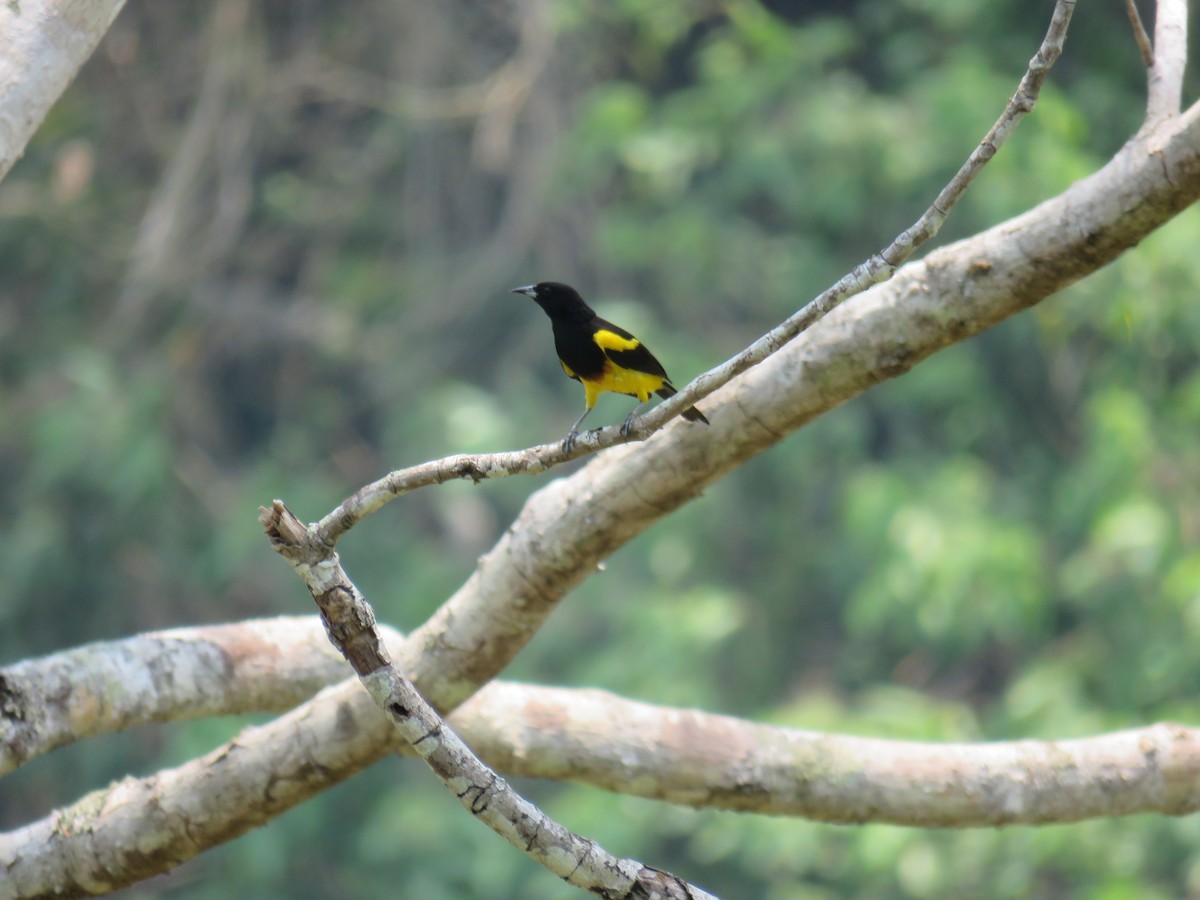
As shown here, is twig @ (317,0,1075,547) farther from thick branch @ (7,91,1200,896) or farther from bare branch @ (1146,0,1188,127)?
bare branch @ (1146,0,1188,127)

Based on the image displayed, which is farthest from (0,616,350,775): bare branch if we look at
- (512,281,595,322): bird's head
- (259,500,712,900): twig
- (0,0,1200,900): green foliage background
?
(0,0,1200,900): green foliage background

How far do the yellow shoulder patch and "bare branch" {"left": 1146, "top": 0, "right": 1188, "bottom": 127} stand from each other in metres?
1.36

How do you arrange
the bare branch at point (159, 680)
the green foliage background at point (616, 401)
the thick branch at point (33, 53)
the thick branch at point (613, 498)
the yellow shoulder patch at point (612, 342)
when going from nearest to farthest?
the thick branch at point (613, 498), the thick branch at point (33, 53), the bare branch at point (159, 680), the yellow shoulder patch at point (612, 342), the green foliage background at point (616, 401)

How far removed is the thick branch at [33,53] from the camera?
2992 millimetres

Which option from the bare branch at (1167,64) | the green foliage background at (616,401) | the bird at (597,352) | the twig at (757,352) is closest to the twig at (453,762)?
the twig at (757,352)

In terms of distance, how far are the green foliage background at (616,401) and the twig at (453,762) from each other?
19.5 feet

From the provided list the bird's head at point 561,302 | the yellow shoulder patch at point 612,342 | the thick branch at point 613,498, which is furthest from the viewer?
the bird's head at point 561,302

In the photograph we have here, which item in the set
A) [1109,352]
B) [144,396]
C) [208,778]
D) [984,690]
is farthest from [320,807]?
[208,778]

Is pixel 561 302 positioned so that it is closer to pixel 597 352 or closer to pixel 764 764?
pixel 597 352

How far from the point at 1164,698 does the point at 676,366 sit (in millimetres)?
4231

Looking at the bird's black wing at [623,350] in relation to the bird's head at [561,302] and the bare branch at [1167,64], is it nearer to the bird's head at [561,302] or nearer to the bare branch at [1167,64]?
the bird's head at [561,302]

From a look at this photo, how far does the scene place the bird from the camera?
136 inches

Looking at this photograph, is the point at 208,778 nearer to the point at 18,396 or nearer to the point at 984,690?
the point at 984,690

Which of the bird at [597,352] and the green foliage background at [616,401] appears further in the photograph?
the green foliage background at [616,401]
